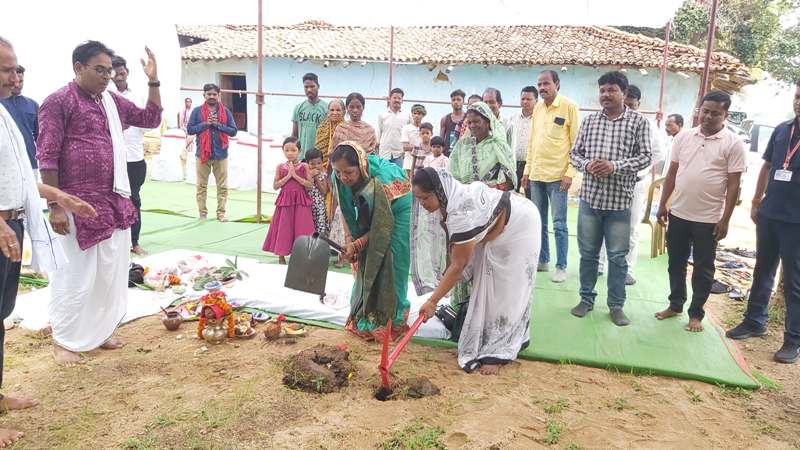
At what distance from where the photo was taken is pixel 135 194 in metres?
5.47

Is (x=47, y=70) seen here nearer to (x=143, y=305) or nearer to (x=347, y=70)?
(x=143, y=305)

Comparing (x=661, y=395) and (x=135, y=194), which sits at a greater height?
(x=135, y=194)

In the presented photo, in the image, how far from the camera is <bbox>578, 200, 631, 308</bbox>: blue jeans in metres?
3.92

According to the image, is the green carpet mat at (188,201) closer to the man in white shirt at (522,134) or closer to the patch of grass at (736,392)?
the man in white shirt at (522,134)

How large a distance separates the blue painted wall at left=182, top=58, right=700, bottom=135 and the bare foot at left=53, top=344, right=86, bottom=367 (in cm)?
1071

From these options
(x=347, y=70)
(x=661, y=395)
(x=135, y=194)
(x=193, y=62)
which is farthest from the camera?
(x=193, y=62)

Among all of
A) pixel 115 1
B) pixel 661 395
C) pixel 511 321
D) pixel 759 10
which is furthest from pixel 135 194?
pixel 759 10

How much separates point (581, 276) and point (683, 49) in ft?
35.2

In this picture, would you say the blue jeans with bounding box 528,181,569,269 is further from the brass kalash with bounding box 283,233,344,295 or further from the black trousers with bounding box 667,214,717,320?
the brass kalash with bounding box 283,233,344,295

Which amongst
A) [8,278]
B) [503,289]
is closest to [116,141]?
[8,278]

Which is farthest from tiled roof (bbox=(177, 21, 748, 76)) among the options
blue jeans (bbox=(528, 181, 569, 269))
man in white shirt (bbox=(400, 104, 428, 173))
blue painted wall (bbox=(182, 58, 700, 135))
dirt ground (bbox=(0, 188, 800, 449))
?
dirt ground (bbox=(0, 188, 800, 449))

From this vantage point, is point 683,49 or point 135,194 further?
point 683,49

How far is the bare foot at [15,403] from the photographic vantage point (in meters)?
2.69

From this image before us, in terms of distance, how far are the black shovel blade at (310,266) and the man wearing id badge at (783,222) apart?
3073 mm
